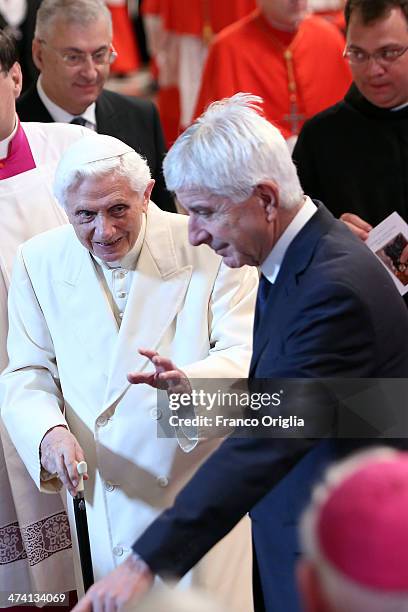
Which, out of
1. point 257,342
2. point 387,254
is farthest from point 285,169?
point 387,254

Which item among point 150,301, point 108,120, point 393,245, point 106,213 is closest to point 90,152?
point 106,213

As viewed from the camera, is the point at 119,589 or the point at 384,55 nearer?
the point at 119,589

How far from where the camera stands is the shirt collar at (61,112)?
3.76 meters

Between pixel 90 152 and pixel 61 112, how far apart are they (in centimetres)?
127

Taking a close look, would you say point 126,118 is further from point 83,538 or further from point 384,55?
point 83,538

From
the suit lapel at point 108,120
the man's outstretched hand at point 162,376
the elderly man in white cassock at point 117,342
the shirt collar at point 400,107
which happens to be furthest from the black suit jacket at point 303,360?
the suit lapel at point 108,120

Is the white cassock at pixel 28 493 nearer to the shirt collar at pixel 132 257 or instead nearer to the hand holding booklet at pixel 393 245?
the shirt collar at pixel 132 257

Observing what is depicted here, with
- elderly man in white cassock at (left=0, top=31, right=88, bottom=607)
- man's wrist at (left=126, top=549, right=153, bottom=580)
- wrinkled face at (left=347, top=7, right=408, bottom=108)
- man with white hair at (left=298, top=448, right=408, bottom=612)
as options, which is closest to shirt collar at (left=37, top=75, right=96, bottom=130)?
elderly man in white cassock at (left=0, top=31, right=88, bottom=607)

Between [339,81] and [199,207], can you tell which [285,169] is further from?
[339,81]

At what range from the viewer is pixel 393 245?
3.26m

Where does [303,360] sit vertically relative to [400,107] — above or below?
below

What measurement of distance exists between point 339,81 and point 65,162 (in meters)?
2.20

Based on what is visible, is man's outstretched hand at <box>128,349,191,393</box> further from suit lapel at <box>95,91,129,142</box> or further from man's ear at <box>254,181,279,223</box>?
suit lapel at <box>95,91,129,142</box>

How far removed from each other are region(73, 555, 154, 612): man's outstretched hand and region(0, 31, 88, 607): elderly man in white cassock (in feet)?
3.57
